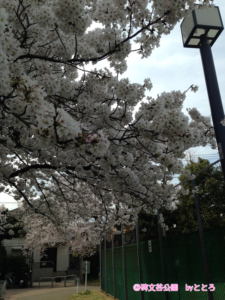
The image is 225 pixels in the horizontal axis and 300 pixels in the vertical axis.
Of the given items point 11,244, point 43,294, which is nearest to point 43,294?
point 43,294

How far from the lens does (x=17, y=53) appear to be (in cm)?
282

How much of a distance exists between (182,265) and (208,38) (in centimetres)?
414

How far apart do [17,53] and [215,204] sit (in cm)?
352

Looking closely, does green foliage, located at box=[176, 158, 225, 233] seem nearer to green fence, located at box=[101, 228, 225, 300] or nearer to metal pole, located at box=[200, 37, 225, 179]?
green fence, located at box=[101, 228, 225, 300]

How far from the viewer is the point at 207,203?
438 cm

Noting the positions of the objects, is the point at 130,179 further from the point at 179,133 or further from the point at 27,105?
the point at 27,105

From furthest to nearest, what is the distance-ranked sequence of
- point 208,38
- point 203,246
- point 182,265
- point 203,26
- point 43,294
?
point 43,294 < point 182,265 < point 203,246 < point 208,38 < point 203,26

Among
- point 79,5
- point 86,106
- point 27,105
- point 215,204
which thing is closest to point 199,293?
point 215,204

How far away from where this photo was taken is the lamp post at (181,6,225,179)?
3379 mm

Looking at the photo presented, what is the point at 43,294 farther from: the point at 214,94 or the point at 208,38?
the point at 208,38

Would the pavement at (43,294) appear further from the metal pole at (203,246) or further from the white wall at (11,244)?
the white wall at (11,244)

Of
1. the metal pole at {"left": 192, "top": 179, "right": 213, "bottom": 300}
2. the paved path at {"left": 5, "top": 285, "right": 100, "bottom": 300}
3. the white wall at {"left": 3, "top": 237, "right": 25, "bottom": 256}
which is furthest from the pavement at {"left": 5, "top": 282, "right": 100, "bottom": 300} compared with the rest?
the white wall at {"left": 3, "top": 237, "right": 25, "bottom": 256}

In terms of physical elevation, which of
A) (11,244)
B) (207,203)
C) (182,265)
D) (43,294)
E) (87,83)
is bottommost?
(43,294)

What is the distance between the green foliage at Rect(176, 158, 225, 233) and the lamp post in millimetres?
1299
